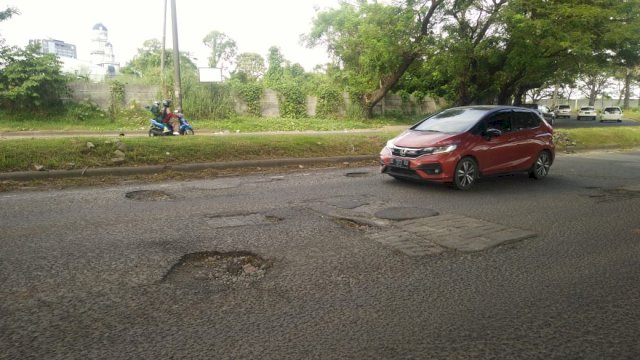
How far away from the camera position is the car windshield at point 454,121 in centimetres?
835

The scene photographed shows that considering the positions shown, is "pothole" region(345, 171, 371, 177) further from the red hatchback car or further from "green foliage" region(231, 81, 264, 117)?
"green foliage" region(231, 81, 264, 117)

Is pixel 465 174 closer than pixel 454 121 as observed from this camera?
Yes

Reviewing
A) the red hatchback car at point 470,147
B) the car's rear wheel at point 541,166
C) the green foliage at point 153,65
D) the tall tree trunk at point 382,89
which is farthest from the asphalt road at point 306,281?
the tall tree trunk at point 382,89

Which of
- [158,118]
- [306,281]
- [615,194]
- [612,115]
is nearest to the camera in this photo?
[306,281]

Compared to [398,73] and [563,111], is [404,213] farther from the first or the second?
[563,111]

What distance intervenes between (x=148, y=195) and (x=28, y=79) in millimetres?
15611

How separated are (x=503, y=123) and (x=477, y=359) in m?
7.21

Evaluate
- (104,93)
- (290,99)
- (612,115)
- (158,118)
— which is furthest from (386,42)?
(612,115)

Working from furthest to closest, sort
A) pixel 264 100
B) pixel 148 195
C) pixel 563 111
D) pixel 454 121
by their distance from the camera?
pixel 563 111, pixel 264 100, pixel 454 121, pixel 148 195

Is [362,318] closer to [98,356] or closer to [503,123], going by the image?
[98,356]

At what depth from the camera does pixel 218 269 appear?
387cm

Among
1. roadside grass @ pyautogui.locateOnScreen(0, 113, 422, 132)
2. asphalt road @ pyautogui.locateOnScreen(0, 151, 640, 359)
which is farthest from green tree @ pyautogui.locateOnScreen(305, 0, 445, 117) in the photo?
asphalt road @ pyautogui.locateOnScreen(0, 151, 640, 359)

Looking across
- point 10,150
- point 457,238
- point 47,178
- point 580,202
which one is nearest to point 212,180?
point 47,178

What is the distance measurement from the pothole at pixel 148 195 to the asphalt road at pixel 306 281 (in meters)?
0.11
